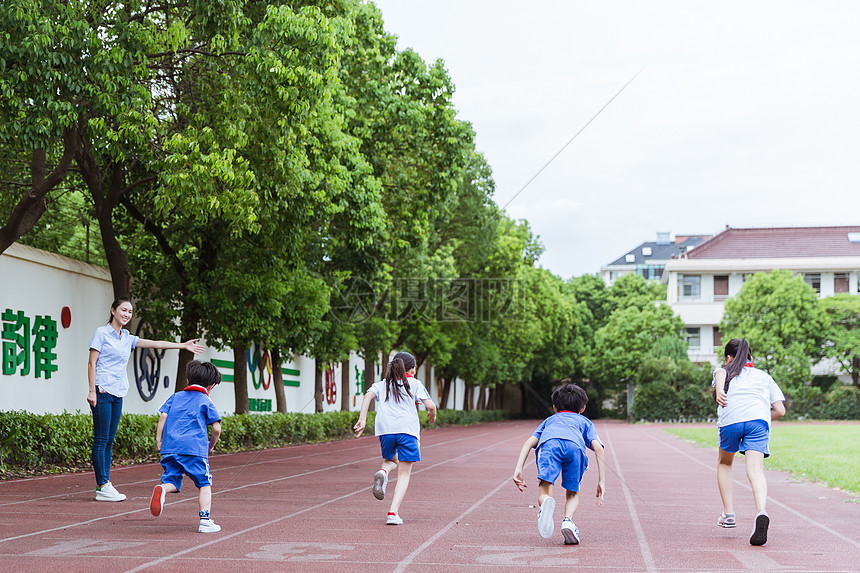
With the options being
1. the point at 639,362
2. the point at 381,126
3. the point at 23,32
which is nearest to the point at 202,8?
the point at 23,32

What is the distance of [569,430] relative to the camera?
7.06 m

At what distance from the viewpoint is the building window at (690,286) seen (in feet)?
194

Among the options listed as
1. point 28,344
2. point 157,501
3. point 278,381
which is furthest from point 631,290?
point 157,501

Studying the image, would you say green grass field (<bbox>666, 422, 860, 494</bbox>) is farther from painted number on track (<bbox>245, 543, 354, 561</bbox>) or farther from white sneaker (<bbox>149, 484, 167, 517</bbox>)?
white sneaker (<bbox>149, 484, 167, 517</bbox>)

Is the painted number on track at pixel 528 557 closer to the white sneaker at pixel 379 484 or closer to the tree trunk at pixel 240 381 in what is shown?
the white sneaker at pixel 379 484

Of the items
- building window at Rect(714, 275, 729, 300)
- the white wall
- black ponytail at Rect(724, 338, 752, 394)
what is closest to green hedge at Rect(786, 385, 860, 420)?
building window at Rect(714, 275, 729, 300)

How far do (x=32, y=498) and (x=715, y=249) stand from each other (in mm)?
55282

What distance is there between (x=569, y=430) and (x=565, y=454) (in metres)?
0.18

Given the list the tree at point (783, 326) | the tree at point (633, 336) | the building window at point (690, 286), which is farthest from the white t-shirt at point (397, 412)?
the building window at point (690, 286)

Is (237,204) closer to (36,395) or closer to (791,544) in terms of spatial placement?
(36,395)

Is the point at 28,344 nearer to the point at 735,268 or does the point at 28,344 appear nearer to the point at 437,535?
the point at 437,535

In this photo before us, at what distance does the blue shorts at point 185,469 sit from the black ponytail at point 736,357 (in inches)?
161

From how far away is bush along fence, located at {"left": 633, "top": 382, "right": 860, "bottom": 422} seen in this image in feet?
156

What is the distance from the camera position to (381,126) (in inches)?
731
